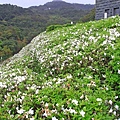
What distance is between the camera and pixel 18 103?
17.2 ft

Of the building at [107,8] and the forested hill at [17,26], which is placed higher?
the building at [107,8]

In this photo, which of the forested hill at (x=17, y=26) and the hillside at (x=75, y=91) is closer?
the hillside at (x=75, y=91)

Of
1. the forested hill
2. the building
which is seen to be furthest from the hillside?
the forested hill

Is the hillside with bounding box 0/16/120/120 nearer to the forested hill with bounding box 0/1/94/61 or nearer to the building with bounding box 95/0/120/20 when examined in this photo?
the building with bounding box 95/0/120/20

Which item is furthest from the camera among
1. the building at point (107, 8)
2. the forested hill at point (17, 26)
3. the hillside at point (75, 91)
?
the forested hill at point (17, 26)

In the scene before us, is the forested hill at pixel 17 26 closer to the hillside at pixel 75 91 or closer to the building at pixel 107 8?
the building at pixel 107 8

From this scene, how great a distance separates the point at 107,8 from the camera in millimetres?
22188

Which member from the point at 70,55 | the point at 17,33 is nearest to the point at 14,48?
the point at 17,33

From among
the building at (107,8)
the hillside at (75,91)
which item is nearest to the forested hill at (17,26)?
the building at (107,8)

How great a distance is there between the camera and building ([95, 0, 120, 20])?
21.1 meters

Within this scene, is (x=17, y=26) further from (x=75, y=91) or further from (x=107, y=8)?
(x=75, y=91)

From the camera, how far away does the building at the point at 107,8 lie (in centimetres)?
2108

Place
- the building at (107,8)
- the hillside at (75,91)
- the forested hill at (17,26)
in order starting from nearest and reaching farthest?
the hillside at (75,91) → the building at (107,8) → the forested hill at (17,26)

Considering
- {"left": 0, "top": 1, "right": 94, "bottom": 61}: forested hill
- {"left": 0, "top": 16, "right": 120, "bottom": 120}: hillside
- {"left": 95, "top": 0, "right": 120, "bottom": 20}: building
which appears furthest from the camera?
{"left": 0, "top": 1, "right": 94, "bottom": 61}: forested hill
